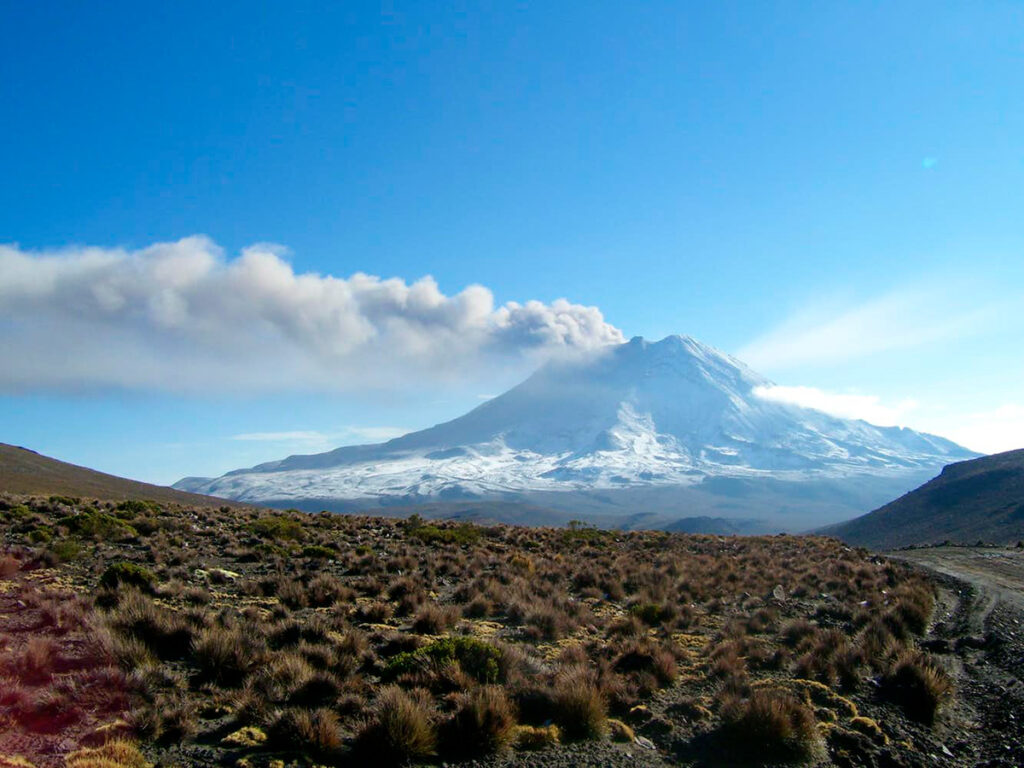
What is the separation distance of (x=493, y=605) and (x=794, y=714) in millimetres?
6377

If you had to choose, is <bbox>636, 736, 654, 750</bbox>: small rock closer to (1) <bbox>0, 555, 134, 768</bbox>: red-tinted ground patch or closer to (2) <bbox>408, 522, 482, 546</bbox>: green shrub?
(1) <bbox>0, 555, 134, 768</bbox>: red-tinted ground patch

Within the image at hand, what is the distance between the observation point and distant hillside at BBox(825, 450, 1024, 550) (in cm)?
6212

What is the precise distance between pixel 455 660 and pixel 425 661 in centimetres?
37

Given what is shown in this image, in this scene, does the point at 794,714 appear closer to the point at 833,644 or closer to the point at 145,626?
the point at 833,644

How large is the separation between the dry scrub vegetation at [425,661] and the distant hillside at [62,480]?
3965 cm

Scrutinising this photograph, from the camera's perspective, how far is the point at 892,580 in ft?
57.7

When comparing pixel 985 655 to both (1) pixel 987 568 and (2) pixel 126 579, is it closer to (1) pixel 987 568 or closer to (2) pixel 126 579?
(2) pixel 126 579

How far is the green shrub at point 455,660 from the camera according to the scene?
7.54 meters

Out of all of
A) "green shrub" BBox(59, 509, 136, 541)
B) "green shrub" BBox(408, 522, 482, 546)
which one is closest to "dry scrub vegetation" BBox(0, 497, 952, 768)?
"green shrub" BBox(59, 509, 136, 541)

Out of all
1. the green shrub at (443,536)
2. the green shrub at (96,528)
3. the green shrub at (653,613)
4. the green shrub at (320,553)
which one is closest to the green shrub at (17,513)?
the green shrub at (96,528)

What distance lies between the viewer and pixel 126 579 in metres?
10.4

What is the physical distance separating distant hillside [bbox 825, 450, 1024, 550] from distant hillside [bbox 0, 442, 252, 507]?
222 ft

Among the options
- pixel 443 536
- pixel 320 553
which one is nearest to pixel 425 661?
pixel 320 553

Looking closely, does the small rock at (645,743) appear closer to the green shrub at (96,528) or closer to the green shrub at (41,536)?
the green shrub at (41,536)
